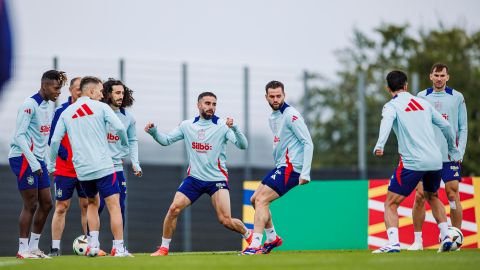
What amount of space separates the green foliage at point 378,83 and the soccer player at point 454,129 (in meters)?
11.2

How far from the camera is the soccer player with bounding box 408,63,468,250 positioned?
978 cm

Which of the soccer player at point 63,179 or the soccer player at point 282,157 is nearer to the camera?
the soccer player at point 282,157

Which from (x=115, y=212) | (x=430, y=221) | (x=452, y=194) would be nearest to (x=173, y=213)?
(x=115, y=212)

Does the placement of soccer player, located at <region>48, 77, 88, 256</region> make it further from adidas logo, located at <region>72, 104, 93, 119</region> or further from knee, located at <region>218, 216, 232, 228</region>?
knee, located at <region>218, 216, 232, 228</region>

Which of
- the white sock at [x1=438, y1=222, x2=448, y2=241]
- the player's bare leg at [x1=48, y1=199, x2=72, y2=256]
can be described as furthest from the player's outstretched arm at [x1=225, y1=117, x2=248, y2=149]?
the white sock at [x1=438, y1=222, x2=448, y2=241]

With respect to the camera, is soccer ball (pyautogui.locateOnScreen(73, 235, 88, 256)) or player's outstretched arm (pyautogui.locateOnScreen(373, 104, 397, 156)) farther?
soccer ball (pyautogui.locateOnScreen(73, 235, 88, 256))

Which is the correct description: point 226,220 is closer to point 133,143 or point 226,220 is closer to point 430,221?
point 133,143

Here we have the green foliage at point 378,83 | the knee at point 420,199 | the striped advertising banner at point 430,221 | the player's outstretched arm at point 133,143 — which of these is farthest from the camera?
the green foliage at point 378,83

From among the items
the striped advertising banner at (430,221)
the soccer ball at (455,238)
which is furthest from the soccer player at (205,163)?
the striped advertising banner at (430,221)

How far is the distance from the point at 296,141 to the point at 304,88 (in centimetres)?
1205

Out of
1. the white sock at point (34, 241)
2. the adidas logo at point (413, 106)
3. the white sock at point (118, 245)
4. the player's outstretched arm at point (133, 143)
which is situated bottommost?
the white sock at point (34, 241)

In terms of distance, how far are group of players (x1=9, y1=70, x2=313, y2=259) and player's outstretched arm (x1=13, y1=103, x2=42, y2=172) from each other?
11 mm

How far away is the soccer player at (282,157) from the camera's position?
348 inches

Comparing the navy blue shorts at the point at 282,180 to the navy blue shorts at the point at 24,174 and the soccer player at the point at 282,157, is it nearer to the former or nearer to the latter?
the soccer player at the point at 282,157
